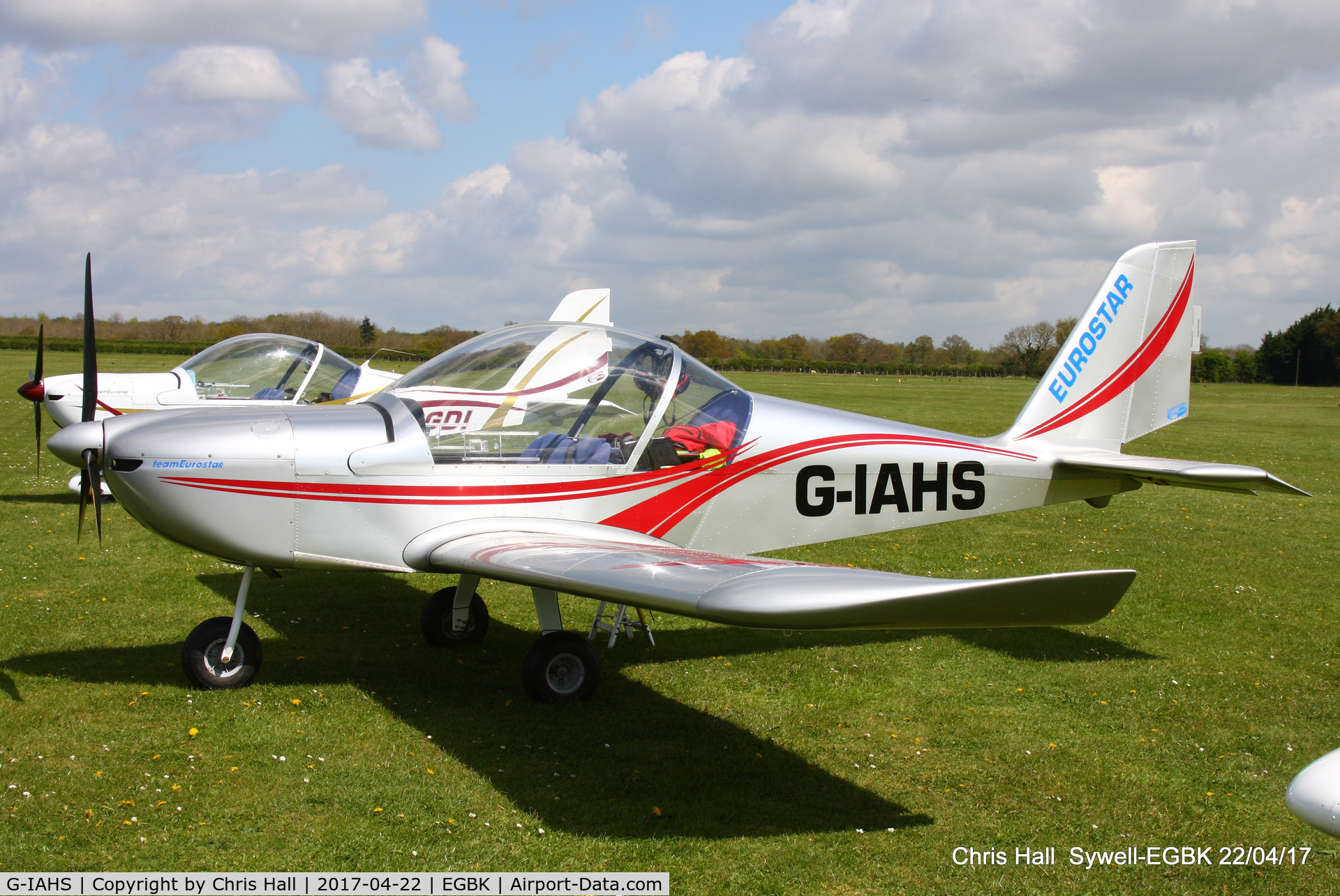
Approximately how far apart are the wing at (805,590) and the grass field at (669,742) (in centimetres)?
99

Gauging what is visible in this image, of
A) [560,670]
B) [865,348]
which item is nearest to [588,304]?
[560,670]

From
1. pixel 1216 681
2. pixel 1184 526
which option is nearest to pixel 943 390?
pixel 1184 526

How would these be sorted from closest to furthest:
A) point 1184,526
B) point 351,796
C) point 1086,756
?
point 351,796 → point 1086,756 → point 1184,526

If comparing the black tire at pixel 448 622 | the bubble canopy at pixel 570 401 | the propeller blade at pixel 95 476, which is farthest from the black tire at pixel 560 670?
the propeller blade at pixel 95 476

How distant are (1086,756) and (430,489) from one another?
12.4 feet

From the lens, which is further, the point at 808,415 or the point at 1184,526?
the point at 1184,526

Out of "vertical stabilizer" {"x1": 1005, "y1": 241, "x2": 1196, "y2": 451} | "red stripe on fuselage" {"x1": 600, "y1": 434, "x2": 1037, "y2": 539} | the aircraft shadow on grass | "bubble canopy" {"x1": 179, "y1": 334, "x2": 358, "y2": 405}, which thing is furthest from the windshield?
"vertical stabilizer" {"x1": 1005, "y1": 241, "x2": 1196, "y2": 451}

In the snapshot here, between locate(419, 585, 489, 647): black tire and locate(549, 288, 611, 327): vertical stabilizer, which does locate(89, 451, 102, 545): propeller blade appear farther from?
locate(549, 288, 611, 327): vertical stabilizer

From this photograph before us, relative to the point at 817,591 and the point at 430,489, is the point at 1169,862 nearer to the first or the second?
the point at 817,591

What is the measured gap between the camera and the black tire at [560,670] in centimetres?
507

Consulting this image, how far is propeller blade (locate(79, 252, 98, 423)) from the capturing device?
216 inches

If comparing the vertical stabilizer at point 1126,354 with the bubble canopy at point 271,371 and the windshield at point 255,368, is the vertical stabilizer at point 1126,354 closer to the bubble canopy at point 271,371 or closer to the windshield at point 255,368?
the bubble canopy at point 271,371

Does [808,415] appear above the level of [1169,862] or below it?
above

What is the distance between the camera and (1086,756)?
4539 mm
